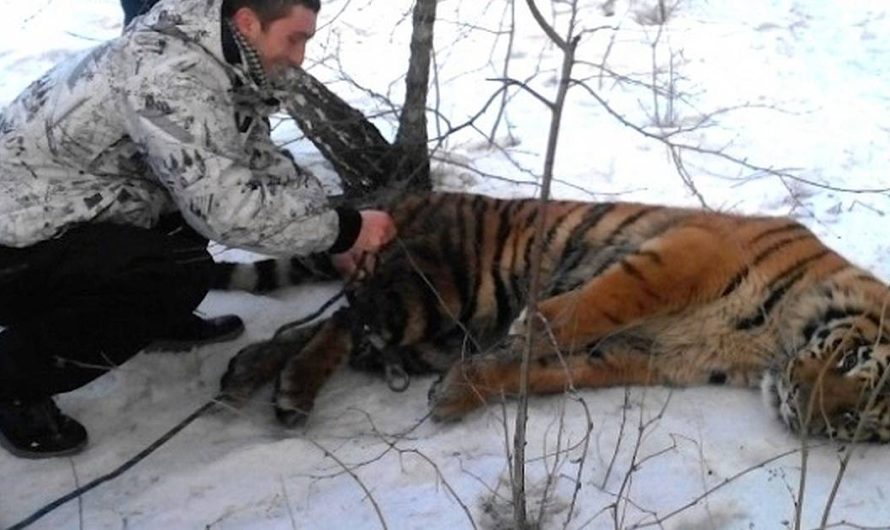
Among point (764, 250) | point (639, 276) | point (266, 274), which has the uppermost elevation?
point (764, 250)

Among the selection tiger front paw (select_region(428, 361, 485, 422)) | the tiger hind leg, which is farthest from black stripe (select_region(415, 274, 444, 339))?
tiger front paw (select_region(428, 361, 485, 422))

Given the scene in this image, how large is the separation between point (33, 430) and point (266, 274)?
1.10m

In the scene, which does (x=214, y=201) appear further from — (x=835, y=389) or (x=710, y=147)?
(x=710, y=147)

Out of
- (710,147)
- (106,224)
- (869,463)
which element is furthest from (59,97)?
(710,147)

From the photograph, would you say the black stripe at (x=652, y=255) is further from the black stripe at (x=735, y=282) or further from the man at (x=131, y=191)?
the man at (x=131, y=191)

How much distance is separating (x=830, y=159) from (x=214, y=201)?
3.14m

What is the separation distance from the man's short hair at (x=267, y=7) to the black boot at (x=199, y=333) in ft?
3.41

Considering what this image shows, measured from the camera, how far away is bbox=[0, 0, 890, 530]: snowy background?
9.30 feet

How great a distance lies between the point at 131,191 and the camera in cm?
315

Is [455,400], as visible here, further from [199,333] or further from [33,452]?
[33,452]

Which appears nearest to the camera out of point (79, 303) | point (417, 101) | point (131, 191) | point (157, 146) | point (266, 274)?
point (157, 146)

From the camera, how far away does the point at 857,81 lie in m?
5.77

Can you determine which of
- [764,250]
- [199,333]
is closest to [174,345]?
[199,333]

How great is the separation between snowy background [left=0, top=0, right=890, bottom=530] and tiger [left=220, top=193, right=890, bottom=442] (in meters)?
0.08
